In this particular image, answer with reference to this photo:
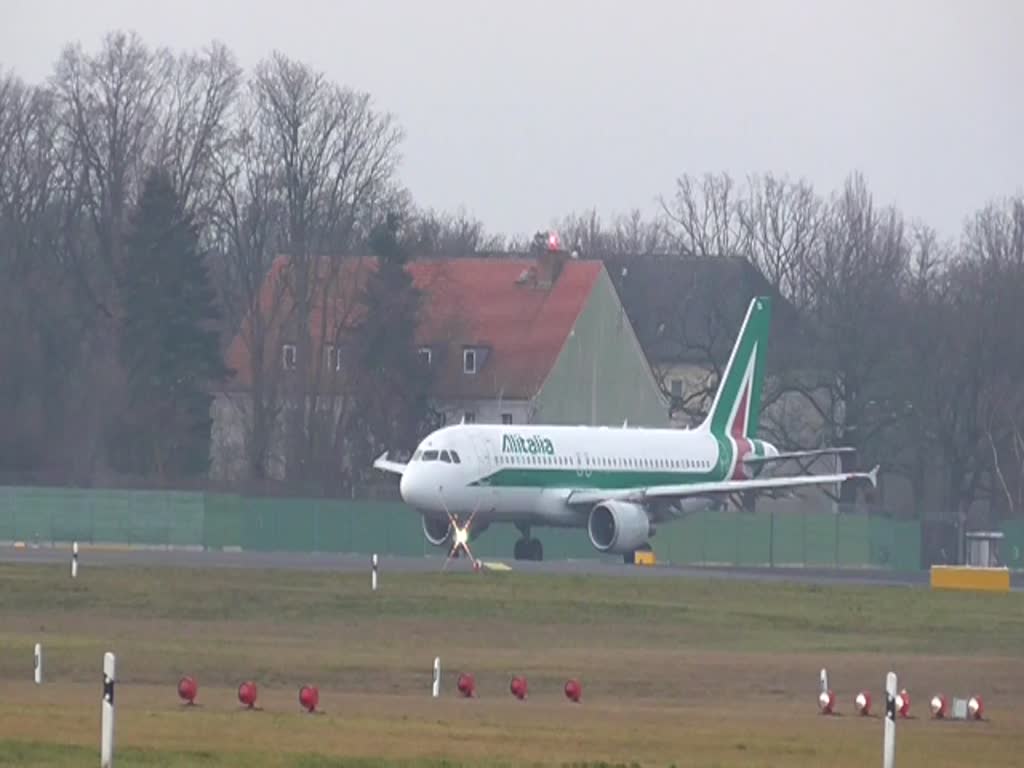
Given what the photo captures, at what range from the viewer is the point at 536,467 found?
63.3 m

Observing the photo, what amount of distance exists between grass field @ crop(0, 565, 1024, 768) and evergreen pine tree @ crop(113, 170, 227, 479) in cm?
3785

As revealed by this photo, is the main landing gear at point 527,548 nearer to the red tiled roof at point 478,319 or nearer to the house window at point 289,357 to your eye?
the house window at point 289,357

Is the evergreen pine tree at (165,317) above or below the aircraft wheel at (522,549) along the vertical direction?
above

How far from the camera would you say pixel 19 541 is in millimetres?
73250

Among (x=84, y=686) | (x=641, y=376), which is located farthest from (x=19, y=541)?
(x=84, y=686)

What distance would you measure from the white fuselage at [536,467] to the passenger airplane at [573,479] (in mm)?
25

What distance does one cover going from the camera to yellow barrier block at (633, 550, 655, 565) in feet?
219

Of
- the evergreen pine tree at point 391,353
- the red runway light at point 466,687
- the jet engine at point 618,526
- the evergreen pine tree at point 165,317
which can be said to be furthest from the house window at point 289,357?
the red runway light at point 466,687

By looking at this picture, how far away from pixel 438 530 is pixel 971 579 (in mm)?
13664

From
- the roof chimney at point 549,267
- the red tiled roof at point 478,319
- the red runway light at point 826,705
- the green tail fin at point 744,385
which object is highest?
the roof chimney at point 549,267

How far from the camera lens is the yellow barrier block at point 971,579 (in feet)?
191

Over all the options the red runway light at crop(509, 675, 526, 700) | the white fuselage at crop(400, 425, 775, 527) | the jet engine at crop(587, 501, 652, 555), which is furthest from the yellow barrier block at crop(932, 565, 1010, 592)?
the red runway light at crop(509, 675, 526, 700)

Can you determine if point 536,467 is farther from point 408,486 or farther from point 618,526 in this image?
point 408,486

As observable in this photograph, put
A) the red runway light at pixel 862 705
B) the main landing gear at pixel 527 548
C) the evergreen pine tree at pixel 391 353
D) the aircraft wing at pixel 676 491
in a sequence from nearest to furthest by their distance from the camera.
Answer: the red runway light at pixel 862 705 < the aircraft wing at pixel 676 491 < the main landing gear at pixel 527 548 < the evergreen pine tree at pixel 391 353
